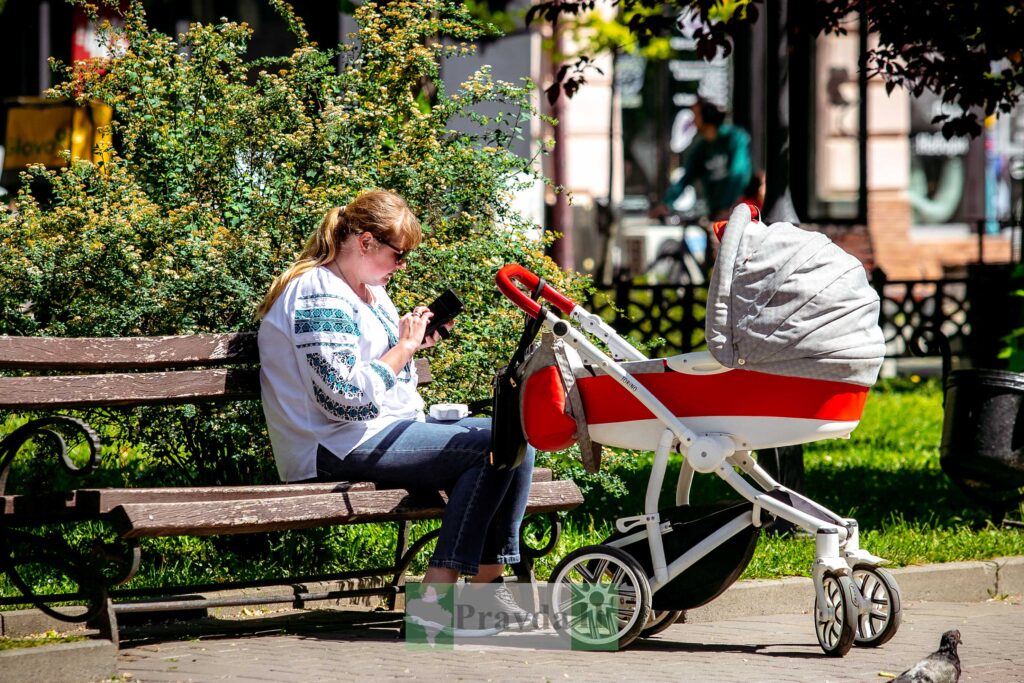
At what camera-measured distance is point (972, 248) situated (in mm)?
21859

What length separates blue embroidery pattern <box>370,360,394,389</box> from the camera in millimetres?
5086

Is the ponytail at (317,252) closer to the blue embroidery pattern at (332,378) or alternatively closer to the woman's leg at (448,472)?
the blue embroidery pattern at (332,378)

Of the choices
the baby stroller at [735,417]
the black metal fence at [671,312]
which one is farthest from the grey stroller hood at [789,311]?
the black metal fence at [671,312]

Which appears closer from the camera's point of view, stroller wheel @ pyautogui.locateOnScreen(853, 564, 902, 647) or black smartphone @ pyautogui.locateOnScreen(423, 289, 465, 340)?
stroller wheel @ pyautogui.locateOnScreen(853, 564, 902, 647)

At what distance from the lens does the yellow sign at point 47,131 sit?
8.80m

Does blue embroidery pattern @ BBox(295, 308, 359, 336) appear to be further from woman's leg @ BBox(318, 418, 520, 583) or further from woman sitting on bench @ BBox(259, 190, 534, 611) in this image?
woman's leg @ BBox(318, 418, 520, 583)

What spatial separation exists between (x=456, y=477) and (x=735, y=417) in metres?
0.96

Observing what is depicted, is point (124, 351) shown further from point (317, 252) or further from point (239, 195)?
point (239, 195)

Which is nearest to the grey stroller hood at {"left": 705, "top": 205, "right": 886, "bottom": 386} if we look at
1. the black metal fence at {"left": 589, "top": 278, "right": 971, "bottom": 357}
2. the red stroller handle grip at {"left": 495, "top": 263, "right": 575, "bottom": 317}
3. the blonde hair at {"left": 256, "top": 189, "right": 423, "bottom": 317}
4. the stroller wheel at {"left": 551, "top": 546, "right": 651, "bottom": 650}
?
the red stroller handle grip at {"left": 495, "top": 263, "right": 575, "bottom": 317}

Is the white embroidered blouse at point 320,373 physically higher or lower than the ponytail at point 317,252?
lower

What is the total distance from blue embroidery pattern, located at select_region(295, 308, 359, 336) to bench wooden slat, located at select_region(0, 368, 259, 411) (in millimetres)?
383

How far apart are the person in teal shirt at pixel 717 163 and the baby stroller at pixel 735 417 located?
1042 centimetres

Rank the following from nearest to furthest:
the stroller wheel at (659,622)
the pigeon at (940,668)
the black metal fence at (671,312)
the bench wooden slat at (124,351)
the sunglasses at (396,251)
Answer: the pigeon at (940,668), the bench wooden slat at (124,351), the stroller wheel at (659,622), the sunglasses at (396,251), the black metal fence at (671,312)

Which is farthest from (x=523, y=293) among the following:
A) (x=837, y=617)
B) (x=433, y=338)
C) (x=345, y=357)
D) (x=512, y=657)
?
(x=837, y=617)
